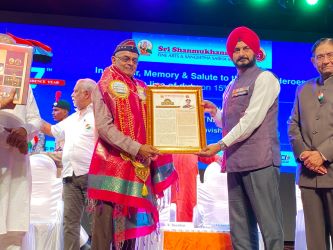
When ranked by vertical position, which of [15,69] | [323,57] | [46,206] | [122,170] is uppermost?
[323,57]

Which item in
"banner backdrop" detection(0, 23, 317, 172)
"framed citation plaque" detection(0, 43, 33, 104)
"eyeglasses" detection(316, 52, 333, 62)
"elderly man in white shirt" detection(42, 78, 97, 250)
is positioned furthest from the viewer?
"banner backdrop" detection(0, 23, 317, 172)

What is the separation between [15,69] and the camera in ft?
8.02

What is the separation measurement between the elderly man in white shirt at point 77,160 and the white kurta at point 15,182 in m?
1.52

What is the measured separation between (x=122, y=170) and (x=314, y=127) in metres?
1.22

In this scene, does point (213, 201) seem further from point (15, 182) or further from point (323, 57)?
point (15, 182)

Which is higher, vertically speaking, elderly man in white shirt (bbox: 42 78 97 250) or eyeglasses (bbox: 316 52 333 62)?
eyeglasses (bbox: 316 52 333 62)

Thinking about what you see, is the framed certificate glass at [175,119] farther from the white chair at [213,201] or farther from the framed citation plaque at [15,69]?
the white chair at [213,201]

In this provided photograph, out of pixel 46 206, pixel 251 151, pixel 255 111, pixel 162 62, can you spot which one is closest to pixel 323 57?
pixel 255 111

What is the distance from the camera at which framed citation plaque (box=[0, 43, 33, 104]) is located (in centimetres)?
239

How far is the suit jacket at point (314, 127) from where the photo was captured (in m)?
Result: 2.89

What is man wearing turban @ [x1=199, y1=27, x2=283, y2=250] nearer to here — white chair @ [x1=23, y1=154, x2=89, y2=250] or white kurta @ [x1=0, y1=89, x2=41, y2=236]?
white kurta @ [x1=0, y1=89, x2=41, y2=236]

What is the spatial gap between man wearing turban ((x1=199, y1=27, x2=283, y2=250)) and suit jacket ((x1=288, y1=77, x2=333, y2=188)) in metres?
0.14

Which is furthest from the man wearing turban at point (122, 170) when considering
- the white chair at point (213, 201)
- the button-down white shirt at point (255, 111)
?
the white chair at point (213, 201)

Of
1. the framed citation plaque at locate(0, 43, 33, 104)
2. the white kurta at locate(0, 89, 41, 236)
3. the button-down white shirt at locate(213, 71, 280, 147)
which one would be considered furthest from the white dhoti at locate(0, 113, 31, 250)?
the button-down white shirt at locate(213, 71, 280, 147)
